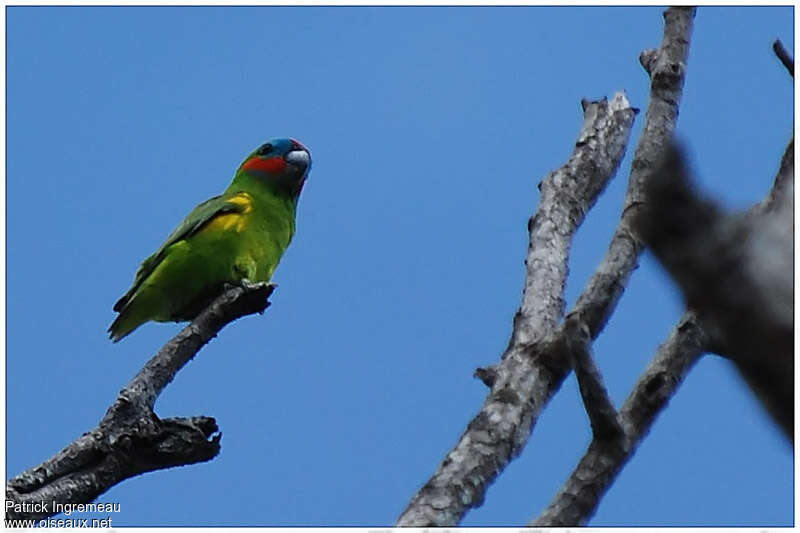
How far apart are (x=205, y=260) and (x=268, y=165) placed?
1.81 meters

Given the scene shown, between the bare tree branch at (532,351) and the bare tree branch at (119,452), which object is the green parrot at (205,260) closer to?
the bare tree branch at (119,452)

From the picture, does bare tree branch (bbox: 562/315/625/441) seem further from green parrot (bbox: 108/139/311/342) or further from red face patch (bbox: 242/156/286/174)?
red face patch (bbox: 242/156/286/174)

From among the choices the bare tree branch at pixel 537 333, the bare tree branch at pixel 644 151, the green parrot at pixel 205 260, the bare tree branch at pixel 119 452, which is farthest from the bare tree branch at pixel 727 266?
the green parrot at pixel 205 260

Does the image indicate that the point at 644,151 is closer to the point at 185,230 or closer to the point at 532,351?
the point at 532,351

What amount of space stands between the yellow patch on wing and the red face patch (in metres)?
0.83

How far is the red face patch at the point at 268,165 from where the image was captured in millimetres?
9008

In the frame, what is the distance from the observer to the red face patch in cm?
901

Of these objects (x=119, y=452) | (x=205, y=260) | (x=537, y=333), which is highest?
(x=205, y=260)

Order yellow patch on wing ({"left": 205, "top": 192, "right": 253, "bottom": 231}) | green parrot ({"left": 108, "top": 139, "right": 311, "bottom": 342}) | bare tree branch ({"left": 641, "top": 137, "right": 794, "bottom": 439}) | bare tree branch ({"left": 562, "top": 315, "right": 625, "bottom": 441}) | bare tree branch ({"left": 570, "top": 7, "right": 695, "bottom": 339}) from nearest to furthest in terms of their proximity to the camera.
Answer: bare tree branch ({"left": 641, "top": 137, "right": 794, "bottom": 439}) → bare tree branch ({"left": 562, "top": 315, "right": 625, "bottom": 441}) → bare tree branch ({"left": 570, "top": 7, "right": 695, "bottom": 339}) → green parrot ({"left": 108, "top": 139, "right": 311, "bottom": 342}) → yellow patch on wing ({"left": 205, "top": 192, "right": 253, "bottom": 231})

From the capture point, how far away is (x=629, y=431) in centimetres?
339

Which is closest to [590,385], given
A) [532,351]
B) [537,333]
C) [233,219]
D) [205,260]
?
[532,351]

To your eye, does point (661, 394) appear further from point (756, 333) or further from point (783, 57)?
point (756, 333)

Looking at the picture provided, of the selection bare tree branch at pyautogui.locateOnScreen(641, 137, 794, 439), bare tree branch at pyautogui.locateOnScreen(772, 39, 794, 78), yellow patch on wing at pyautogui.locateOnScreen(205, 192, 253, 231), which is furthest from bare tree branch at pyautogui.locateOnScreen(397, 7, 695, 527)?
yellow patch on wing at pyautogui.locateOnScreen(205, 192, 253, 231)

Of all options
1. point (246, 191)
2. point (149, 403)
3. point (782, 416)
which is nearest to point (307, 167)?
point (246, 191)
